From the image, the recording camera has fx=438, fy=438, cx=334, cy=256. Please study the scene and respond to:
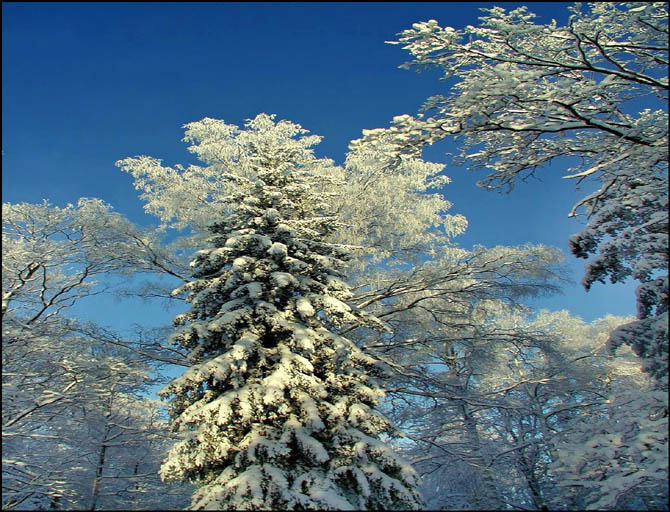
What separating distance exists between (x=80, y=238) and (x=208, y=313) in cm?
538

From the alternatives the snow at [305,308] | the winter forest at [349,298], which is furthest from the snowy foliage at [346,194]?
the snow at [305,308]

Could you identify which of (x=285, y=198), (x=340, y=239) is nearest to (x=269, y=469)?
(x=285, y=198)

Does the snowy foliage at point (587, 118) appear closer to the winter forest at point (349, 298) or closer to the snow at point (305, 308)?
the winter forest at point (349, 298)

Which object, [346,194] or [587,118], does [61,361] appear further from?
[587,118]

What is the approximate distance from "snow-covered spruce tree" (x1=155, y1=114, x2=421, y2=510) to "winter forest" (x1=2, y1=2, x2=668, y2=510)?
0.04 metres

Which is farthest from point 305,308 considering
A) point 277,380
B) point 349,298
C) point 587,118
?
point 587,118

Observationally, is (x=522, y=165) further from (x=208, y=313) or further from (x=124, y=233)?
(x=124, y=233)

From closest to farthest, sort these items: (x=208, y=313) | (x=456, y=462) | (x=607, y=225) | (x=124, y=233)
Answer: (x=607, y=225) < (x=208, y=313) < (x=124, y=233) < (x=456, y=462)

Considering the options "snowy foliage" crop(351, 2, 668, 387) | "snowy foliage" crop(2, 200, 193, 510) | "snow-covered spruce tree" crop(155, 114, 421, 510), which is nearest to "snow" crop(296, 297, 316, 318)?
"snow-covered spruce tree" crop(155, 114, 421, 510)

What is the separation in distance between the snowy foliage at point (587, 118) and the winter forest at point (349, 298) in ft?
0.14

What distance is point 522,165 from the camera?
344 inches

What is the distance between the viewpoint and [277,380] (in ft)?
21.8

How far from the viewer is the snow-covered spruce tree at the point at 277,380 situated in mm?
6219

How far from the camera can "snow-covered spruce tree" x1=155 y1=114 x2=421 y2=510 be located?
622 centimetres
